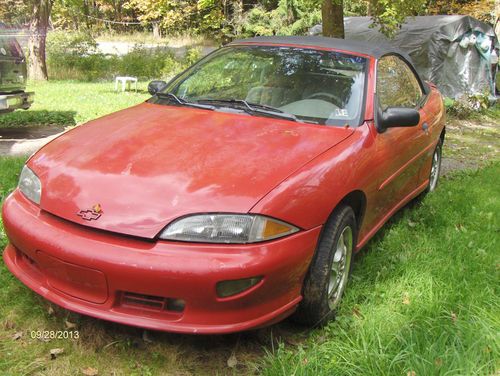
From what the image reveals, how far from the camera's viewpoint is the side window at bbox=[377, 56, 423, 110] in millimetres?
3730

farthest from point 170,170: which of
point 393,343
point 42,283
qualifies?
point 393,343

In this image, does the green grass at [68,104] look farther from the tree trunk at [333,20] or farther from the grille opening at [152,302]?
the grille opening at [152,302]

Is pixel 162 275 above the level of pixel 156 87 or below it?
below

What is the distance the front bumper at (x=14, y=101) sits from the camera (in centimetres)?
673

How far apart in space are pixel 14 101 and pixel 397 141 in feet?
18.0

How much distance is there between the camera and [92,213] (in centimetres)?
230

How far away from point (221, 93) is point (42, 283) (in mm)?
1808

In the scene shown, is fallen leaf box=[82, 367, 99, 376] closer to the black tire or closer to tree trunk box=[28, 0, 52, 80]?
the black tire

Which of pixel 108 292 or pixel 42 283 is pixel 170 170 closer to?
pixel 108 292

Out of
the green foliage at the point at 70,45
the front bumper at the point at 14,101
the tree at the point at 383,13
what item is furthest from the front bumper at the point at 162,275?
the green foliage at the point at 70,45

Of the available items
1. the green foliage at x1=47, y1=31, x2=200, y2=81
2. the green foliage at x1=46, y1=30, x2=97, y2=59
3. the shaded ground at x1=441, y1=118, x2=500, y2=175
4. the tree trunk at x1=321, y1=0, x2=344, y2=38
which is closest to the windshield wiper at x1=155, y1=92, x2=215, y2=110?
the shaded ground at x1=441, y1=118, x2=500, y2=175

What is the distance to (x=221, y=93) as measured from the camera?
12.0 feet

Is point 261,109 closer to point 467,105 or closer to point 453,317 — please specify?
point 453,317

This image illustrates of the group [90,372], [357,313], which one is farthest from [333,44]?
[90,372]
